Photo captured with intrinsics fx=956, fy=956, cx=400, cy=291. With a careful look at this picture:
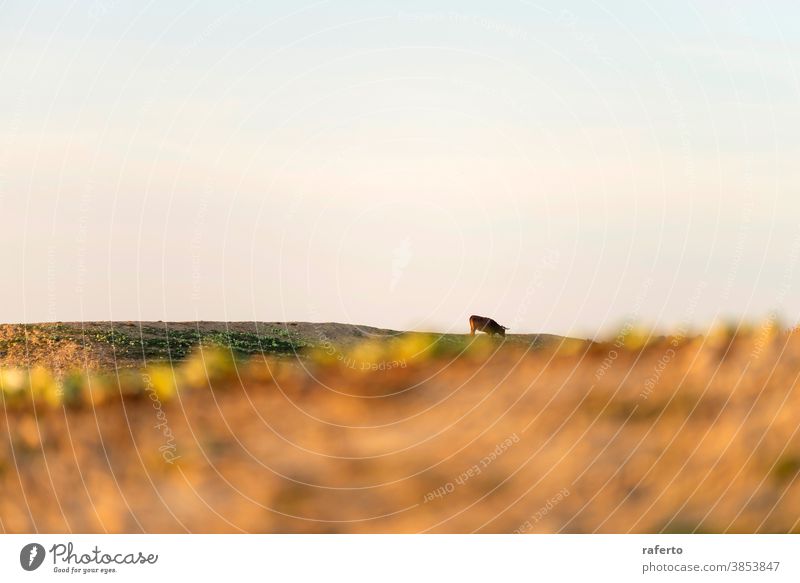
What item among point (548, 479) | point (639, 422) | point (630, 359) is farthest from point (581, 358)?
point (548, 479)

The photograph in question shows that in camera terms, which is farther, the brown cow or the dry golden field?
the brown cow

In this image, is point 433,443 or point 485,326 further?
point 485,326

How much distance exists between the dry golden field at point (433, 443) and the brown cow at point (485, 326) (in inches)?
248

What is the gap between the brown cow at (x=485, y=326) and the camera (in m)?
24.4

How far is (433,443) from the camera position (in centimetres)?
1534

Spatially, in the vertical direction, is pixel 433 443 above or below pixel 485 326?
below

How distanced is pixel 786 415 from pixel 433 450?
5.59m

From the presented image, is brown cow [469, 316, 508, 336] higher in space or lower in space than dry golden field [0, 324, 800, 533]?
higher

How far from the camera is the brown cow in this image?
24.4 meters

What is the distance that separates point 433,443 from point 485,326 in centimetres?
939

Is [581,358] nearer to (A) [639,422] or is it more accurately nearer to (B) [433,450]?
(A) [639,422]

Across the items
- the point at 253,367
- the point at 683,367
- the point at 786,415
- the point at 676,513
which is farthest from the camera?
the point at 253,367

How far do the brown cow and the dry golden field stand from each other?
630 centimetres

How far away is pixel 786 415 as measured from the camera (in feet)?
49.4
